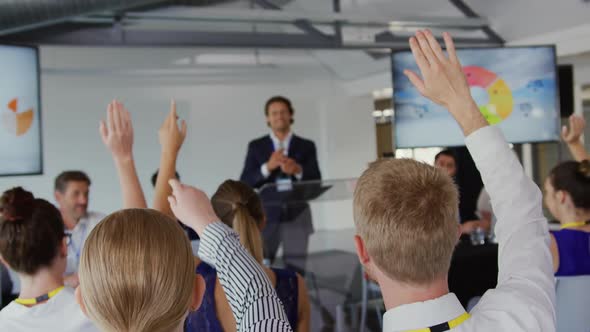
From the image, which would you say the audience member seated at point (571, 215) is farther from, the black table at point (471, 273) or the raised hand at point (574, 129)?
the black table at point (471, 273)

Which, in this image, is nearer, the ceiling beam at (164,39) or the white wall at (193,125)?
the ceiling beam at (164,39)

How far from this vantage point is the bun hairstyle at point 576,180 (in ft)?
9.42

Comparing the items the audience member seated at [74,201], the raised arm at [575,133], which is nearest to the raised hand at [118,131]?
the raised arm at [575,133]

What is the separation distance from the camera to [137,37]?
643 cm

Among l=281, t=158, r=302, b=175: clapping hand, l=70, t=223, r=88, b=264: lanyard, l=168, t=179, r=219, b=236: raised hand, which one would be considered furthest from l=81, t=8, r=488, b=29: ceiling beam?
l=168, t=179, r=219, b=236: raised hand

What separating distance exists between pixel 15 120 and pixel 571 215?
3.53 meters

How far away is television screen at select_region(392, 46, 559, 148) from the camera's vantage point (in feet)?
16.7

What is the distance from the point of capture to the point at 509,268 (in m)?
1.20

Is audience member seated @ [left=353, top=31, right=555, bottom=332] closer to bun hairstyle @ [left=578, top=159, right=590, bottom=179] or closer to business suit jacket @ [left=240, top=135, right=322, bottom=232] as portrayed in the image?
bun hairstyle @ [left=578, top=159, right=590, bottom=179]

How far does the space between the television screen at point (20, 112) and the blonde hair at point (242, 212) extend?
2.63 meters

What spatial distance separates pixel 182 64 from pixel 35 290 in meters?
6.97

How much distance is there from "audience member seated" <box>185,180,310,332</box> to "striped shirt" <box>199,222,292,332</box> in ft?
1.99

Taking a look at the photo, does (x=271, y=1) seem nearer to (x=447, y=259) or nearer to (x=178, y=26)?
(x=178, y=26)

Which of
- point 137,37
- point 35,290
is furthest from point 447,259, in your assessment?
point 137,37
